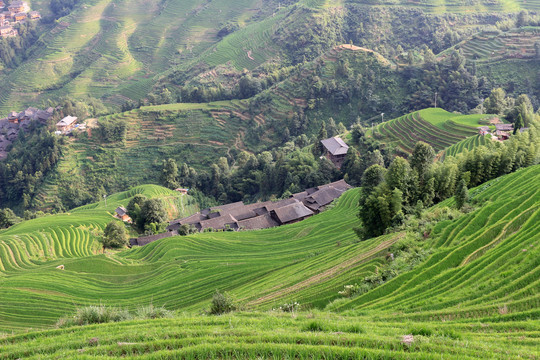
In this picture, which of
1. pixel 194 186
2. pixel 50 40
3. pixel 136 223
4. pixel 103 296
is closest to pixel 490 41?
pixel 194 186

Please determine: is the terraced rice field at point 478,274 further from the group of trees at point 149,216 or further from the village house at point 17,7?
the village house at point 17,7


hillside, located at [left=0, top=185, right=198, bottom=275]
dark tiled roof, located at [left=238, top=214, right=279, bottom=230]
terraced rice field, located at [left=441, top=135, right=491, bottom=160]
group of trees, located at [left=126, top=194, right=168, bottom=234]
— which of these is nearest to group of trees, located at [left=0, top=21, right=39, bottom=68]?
hillside, located at [left=0, top=185, right=198, bottom=275]

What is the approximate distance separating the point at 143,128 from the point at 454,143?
174ft

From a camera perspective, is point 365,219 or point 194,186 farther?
point 194,186

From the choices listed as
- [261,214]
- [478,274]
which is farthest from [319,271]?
[261,214]

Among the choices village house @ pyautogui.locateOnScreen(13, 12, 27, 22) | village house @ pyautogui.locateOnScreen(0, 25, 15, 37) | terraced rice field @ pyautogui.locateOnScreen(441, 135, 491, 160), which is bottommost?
terraced rice field @ pyautogui.locateOnScreen(441, 135, 491, 160)

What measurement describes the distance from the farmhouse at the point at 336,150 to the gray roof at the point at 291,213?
13.5m

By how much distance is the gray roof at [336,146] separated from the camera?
5870 centimetres

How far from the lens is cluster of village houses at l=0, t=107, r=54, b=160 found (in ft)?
280

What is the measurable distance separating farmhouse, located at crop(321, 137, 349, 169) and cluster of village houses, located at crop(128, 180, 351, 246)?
5.79m

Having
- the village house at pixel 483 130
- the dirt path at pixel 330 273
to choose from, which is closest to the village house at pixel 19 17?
the village house at pixel 483 130

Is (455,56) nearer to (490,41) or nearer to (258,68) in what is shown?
(490,41)

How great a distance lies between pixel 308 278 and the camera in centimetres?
2011

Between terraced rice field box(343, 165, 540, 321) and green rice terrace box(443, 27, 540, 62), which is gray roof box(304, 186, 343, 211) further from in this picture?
green rice terrace box(443, 27, 540, 62)
